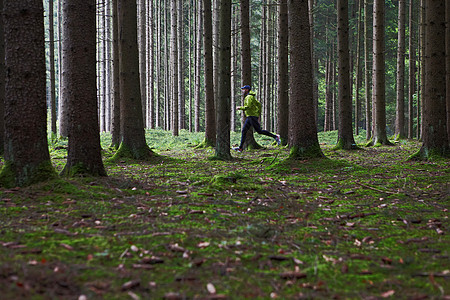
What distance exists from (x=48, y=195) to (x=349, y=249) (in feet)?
12.7

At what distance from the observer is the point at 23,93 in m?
5.66

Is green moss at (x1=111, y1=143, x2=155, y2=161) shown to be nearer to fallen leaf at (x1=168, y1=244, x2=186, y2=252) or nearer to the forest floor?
the forest floor

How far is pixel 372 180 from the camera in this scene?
24.6ft

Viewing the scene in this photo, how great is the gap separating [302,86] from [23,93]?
19.2 feet

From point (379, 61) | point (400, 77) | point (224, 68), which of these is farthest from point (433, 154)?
point (400, 77)

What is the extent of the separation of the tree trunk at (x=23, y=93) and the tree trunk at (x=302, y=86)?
5.47m

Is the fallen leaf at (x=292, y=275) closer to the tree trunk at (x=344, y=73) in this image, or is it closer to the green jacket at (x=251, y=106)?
the green jacket at (x=251, y=106)

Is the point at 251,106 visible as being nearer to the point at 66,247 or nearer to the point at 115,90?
the point at 115,90

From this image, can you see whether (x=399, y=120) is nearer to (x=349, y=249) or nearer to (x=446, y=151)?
(x=446, y=151)

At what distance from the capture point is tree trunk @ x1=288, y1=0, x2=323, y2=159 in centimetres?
930

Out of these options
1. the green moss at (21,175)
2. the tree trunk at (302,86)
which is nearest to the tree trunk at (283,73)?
the tree trunk at (302,86)

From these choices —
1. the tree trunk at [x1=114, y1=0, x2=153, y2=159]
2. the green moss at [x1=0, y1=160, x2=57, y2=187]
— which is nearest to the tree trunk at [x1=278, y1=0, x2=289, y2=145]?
the tree trunk at [x1=114, y1=0, x2=153, y2=159]

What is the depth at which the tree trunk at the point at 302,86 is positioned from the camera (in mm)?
9297

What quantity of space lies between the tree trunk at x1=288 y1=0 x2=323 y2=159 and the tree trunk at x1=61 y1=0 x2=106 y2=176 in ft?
14.8
